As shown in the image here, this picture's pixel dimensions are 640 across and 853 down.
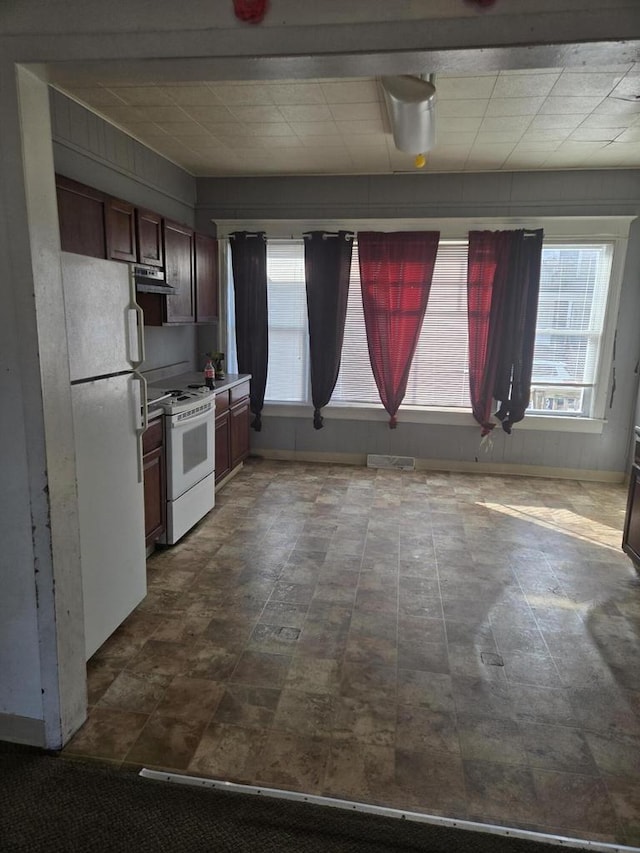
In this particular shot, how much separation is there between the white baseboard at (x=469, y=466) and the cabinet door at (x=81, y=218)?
307cm

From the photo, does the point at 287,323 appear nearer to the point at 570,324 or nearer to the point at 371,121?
the point at 371,121

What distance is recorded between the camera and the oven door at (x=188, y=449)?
3.42 metres

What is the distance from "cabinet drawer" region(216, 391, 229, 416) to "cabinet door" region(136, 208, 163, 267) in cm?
112

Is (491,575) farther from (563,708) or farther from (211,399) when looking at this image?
(211,399)

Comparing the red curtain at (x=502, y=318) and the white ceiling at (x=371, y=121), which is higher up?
the white ceiling at (x=371, y=121)

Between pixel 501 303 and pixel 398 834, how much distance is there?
4429 mm

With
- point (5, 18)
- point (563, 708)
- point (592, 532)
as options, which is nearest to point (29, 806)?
point (563, 708)

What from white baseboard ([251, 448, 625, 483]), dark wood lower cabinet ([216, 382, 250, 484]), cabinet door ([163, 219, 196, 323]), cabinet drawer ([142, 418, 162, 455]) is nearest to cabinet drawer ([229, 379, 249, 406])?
dark wood lower cabinet ([216, 382, 250, 484])

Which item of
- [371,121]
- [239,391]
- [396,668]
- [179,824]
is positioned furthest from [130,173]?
[179,824]

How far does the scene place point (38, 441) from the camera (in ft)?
5.82

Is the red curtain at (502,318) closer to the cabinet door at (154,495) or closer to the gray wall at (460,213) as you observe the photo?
the gray wall at (460,213)

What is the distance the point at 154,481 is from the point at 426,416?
10.1ft

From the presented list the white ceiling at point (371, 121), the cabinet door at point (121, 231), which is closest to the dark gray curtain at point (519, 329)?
the white ceiling at point (371, 121)

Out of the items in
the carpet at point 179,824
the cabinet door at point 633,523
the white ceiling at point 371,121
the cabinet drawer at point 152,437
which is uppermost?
the white ceiling at point 371,121
